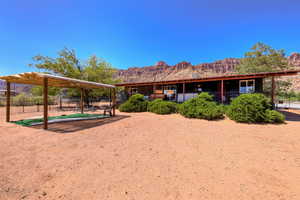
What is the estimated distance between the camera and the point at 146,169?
8.41 feet

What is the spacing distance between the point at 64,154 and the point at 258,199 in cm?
387

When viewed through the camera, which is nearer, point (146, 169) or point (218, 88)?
point (146, 169)

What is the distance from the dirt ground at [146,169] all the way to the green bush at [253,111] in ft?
8.65

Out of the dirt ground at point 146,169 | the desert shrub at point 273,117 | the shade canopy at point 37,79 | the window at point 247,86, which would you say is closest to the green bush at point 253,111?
the desert shrub at point 273,117

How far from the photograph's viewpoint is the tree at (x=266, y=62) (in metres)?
16.7

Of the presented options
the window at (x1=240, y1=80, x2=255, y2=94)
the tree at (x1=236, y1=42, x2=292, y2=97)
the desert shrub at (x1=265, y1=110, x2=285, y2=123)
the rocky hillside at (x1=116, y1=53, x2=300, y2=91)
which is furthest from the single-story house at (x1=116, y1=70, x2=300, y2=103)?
the rocky hillside at (x1=116, y1=53, x2=300, y2=91)

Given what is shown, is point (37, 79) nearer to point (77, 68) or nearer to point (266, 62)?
point (77, 68)

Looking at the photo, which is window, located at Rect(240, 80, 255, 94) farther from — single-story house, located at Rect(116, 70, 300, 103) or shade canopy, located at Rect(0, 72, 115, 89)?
shade canopy, located at Rect(0, 72, 115, 89)

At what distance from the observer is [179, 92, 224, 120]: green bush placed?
25.6 feet

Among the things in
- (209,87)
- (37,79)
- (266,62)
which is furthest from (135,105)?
(266,62)

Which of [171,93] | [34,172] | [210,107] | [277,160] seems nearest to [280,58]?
[171,93]

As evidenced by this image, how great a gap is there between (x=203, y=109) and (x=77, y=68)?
1468cm

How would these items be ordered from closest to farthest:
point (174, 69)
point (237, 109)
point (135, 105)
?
point (237, 109)
point (135, 105)
point (174, 69)

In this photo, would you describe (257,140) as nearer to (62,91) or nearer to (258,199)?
(258,199)
